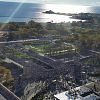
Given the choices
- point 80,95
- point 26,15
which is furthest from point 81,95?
point 26,15

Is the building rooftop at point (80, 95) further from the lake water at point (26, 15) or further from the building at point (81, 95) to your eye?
the lake water at point (26, 15)

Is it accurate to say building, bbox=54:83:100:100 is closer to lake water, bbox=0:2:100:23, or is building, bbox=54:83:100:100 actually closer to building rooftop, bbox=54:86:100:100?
building rooftop, bbox=54:86:100:100

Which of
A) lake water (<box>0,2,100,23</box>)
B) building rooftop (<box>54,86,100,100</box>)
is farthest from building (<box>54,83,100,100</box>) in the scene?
lake water (<box>0,2,100,23</box>)

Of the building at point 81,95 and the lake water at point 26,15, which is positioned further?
the lake water at point 26,15

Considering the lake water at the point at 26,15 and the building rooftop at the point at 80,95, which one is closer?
the building rooftop at the point at 80,95

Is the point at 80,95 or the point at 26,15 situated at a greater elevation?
the point at 80,95

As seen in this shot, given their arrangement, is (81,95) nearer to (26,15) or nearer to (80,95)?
(80,95)

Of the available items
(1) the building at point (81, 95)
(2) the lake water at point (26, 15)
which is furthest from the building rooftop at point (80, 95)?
(2) the lake water at point (26, 15)

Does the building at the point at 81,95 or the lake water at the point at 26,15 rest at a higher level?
the building at the point at 81,95

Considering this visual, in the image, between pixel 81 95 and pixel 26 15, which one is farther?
pixel 26 15

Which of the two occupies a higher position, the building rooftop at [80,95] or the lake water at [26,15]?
the building rooftop at [80,95]

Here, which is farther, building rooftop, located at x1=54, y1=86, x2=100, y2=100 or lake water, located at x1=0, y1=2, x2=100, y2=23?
lake water, located at x1=0, y1=2, x2=100, y2=23

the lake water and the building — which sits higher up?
the building
